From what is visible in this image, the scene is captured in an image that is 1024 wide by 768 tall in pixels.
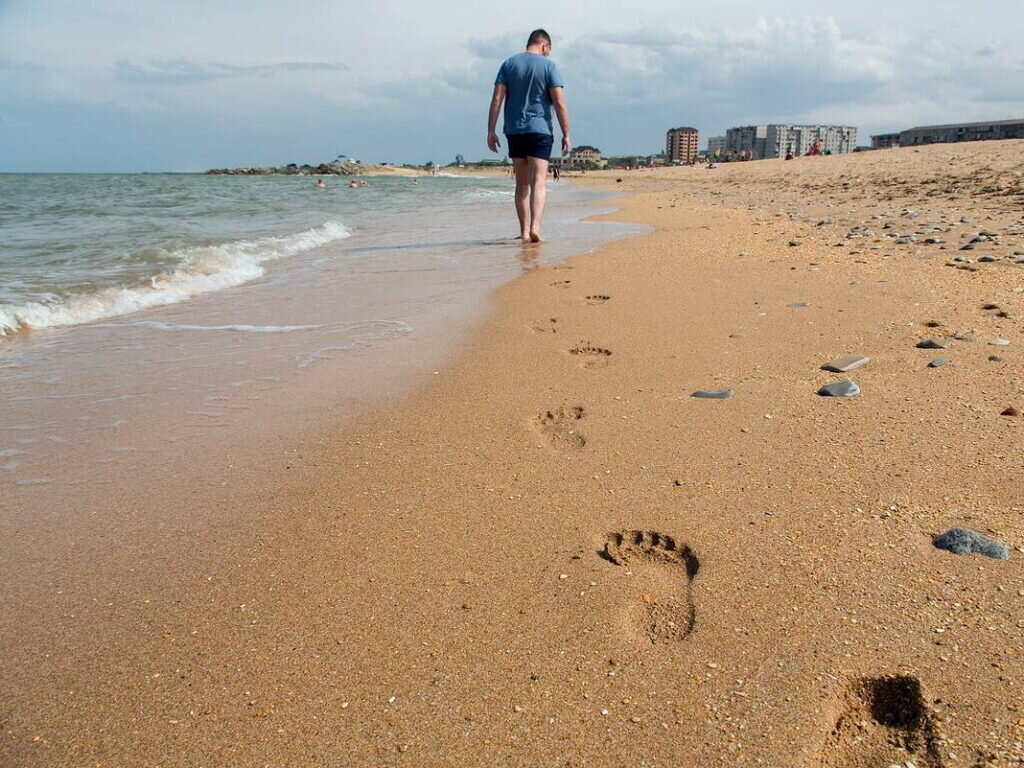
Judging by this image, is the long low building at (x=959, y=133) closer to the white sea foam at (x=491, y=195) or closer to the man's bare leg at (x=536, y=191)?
the white sea foam at (x=491, y=195)

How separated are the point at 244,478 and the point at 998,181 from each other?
12.4m

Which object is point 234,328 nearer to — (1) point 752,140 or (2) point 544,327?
(2) point 544,327

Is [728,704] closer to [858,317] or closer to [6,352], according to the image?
[858,317]

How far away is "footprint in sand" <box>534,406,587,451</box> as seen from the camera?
7.00 ft

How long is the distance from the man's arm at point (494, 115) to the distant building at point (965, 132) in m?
57.6

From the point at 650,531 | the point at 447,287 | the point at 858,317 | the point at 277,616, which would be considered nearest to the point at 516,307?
the point at 447,287

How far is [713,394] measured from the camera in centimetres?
241

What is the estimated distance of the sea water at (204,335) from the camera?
7.55 feet

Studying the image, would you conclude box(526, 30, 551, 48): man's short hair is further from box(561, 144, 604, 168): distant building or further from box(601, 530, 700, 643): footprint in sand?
box(561, 144, 604, 168): distant building

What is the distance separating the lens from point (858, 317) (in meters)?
3.33

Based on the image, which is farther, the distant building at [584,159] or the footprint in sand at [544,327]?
the distant building at [584,159]

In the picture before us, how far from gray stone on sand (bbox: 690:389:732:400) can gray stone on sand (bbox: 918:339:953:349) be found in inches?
38.0

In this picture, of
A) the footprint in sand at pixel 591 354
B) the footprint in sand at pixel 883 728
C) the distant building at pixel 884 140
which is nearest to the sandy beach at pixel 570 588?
the footprint in sand at pixel 883 728

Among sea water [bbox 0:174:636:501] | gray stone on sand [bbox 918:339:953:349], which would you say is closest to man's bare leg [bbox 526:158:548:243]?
sea water [bbox 0:174:636:501]
